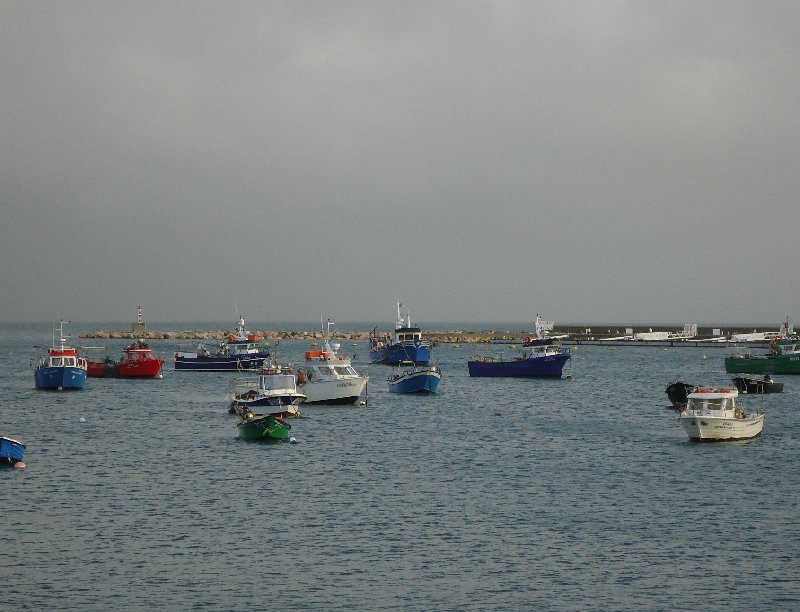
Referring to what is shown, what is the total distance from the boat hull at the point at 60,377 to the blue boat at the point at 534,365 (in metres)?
42.7

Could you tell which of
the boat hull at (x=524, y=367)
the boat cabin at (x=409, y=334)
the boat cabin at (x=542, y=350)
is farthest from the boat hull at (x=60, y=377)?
the boat cabin at (x=542, y=350)

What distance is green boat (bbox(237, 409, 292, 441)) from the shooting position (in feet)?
185

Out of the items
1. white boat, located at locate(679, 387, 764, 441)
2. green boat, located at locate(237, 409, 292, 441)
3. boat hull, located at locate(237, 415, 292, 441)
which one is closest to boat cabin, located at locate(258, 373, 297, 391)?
green boat, located at locate(237, 409, 292, 441)

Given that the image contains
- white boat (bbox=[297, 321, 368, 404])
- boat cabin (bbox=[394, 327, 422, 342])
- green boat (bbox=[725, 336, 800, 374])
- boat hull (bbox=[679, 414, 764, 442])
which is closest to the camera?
boat hull (bbox=[679, 414, 764, 442])

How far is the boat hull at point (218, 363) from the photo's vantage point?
114188 mm

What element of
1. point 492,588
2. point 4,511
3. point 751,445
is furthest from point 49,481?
point 751,445

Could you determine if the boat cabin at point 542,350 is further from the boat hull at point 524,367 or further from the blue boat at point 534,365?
the boat hull at point 524,367

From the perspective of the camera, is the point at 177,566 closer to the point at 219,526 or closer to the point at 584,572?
the point at 219,526

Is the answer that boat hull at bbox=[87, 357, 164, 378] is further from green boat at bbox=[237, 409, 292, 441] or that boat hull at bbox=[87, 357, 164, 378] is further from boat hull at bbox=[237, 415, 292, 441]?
boat hull at bbox=[237, 415, 292, 441]

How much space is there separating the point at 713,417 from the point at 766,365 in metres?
59.6

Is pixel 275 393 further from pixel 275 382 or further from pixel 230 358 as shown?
pixel 230 358

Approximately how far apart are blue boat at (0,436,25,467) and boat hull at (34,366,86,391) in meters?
45.4

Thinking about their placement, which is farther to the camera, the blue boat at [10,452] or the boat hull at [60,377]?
the boat hull at [60,377]

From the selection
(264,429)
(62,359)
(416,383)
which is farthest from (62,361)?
(264,429)
